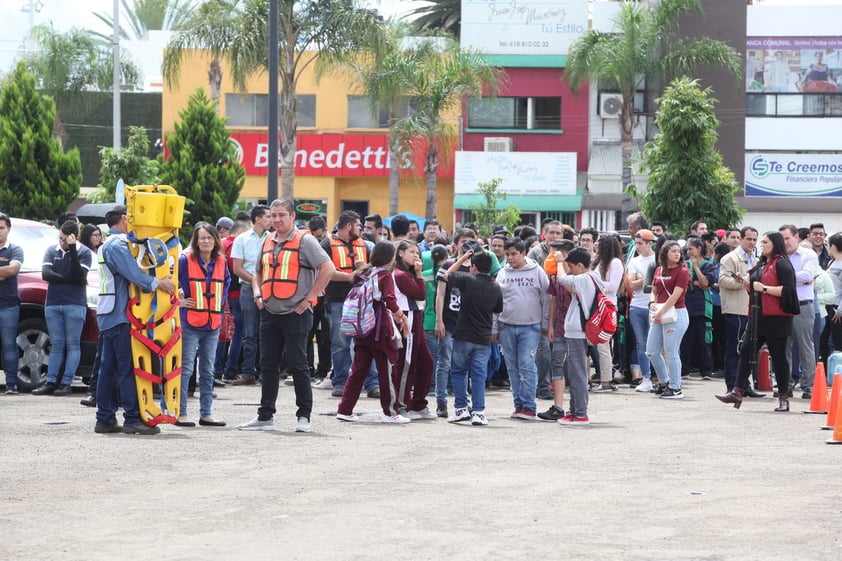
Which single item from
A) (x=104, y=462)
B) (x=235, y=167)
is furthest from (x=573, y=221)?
(x=104, y=462)

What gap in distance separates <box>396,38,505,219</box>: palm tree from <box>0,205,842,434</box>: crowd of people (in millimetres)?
25713

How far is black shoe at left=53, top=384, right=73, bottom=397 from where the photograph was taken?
15623 mm

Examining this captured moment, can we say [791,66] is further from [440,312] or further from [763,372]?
[440,312]

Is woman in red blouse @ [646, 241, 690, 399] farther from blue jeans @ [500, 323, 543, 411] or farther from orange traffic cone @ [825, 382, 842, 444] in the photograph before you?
orange traffic cone @ [825, 382, 842, 444]

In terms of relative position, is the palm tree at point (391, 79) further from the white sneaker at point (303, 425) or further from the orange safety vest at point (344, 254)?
the white sneaker at point (303, 425)

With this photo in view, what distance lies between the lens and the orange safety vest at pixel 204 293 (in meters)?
12.9

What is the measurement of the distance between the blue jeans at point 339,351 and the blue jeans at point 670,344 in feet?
10.6

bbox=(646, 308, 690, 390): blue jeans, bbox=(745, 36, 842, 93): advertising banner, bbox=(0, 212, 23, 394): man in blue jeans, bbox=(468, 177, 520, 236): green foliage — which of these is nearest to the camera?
bbox=(0, 212, 23, 394): man in blue jeans

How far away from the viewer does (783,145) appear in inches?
1986

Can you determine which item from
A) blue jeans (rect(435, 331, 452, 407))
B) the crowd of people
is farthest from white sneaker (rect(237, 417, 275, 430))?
blue jeans (rect(435, 331, 452, 407))

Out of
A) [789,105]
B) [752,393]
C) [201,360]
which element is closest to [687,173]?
[752,393]

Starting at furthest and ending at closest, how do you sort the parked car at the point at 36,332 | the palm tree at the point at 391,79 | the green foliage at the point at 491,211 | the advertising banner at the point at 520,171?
the advertising banner at the point at 520,171, the green foliage at the point at 491,211, the palm tree at the point at 391,79, the parked car at the point at 36,332

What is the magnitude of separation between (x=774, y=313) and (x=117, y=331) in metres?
7.00

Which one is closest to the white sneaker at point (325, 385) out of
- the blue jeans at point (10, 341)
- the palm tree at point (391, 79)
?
the blue jeans at point (10, 341)
